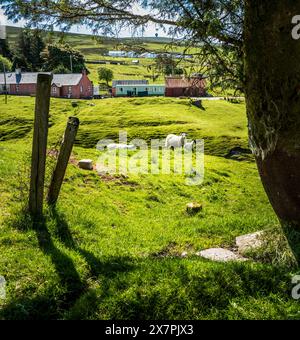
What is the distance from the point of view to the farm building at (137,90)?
10713 cm

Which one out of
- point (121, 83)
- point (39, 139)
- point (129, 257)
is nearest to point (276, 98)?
point (129, 257)

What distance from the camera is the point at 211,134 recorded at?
49812mm

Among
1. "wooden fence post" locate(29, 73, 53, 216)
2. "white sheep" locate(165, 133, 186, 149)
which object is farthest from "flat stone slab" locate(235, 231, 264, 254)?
"white sheep" locate(165, 133, 186, 149)

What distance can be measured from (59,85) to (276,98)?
313ft

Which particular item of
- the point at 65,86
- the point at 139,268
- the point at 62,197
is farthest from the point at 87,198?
the point at 65,86

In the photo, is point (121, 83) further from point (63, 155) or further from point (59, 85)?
point (63, 155)

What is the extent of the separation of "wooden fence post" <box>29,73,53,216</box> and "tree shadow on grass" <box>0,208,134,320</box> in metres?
0.41

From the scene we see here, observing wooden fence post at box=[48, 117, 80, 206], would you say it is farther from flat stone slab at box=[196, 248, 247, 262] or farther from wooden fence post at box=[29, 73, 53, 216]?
flat stone slab at box=[196, 248, 247, 262]

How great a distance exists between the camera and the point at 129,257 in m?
7.12

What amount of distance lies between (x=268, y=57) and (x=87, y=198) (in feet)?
23.4

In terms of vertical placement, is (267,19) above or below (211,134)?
above

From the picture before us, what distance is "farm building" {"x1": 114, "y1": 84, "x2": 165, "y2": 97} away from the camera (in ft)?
351

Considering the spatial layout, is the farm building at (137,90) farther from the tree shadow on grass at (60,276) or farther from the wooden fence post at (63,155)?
the tree shadow on grass at (60,276)
